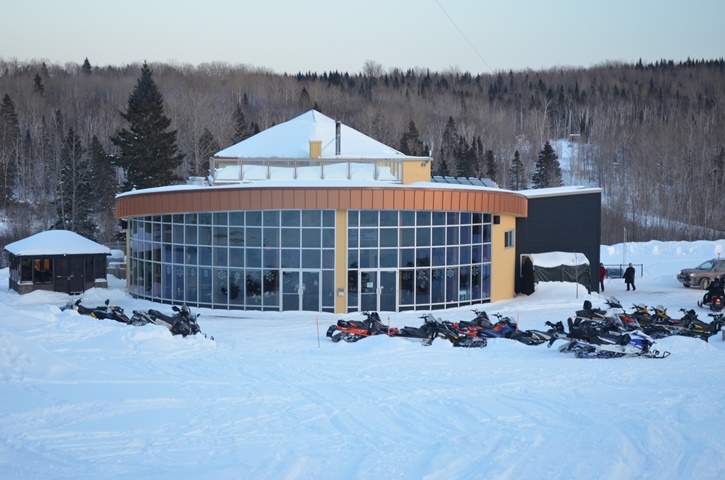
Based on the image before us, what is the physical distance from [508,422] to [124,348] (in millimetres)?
9643

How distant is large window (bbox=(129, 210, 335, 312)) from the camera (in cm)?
2716

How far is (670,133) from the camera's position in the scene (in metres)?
98.9

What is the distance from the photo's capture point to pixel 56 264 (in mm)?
31000

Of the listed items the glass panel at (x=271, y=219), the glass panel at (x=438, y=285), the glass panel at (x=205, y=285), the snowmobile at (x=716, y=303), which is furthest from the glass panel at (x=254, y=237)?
the snowmobile at (x=716, y=303)

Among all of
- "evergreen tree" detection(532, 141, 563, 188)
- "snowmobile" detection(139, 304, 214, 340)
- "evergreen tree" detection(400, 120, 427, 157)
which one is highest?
"evergreen tree" detection(400, 120, 427, 157)

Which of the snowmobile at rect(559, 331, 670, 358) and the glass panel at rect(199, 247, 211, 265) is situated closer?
the snowmobile at rect(559, 331, 670, 358)

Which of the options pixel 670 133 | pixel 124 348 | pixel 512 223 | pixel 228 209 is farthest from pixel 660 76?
pixel 124 348

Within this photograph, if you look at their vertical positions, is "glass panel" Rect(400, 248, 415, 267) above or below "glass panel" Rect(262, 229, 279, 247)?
below

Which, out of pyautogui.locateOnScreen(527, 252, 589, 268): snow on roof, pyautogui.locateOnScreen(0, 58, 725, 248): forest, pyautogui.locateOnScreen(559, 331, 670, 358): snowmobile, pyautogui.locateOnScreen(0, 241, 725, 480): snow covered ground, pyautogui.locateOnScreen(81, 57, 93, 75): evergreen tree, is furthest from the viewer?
pyautogui.locateOnScreen(81, 57, 93, 75): evergreen tree

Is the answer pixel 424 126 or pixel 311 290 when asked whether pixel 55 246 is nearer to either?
pixel 311 290

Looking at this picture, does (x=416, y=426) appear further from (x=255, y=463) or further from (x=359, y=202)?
(x=359, y=202)

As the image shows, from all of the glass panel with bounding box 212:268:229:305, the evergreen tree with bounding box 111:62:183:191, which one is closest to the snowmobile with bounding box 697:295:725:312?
the glass panel with bounding box 212:268:229:305

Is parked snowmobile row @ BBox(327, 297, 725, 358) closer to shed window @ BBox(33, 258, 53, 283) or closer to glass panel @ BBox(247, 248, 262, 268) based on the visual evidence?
glass panel @ BBox(247, 248, 262, 268)

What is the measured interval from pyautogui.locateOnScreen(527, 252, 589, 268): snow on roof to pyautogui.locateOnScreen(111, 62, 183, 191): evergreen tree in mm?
A: 28325
